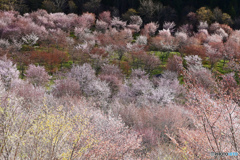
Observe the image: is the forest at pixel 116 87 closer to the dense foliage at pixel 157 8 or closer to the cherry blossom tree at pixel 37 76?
the cherry blossom tree at pixel 37 76

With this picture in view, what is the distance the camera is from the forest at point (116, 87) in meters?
5.96

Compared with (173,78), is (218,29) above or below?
above

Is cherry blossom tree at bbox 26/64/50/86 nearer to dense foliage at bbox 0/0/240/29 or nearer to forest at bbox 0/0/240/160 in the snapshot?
forest at bbox 0/0/240/160

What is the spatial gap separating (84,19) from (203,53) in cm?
2943

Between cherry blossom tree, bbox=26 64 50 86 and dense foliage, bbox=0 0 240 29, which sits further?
dense foliage, bbox=0 0 240 29

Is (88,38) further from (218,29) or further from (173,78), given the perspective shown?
(218,29)

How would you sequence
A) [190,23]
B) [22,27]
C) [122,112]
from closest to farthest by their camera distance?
[122,112]
[22,27]
[190,23]

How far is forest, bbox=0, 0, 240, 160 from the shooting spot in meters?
5.96

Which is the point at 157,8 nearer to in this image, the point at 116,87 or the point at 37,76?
the point at 116,87

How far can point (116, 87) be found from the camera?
26156 millimetres

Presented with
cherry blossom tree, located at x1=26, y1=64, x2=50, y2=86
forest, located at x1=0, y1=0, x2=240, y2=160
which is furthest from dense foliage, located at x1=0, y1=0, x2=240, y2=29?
cherry blossom tree, located at x1=26, y1=64, x2=50, y2=86

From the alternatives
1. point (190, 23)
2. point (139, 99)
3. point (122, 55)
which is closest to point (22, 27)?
point (122, 55)

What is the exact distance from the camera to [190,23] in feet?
188

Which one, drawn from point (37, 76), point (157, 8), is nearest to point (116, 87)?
point (37, 76)
